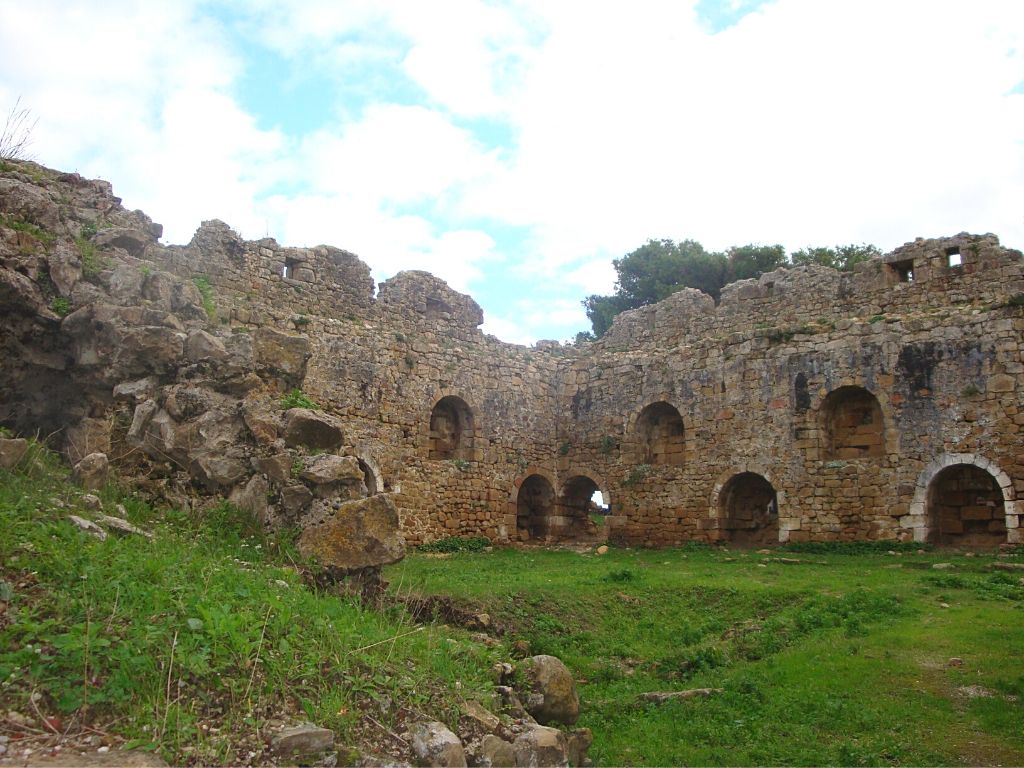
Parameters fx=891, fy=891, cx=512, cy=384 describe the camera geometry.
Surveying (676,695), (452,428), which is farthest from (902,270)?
(676,695)

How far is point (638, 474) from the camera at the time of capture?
2202cm

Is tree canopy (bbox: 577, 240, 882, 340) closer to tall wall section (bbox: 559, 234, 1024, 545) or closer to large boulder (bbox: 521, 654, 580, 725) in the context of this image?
tall wall section (bbox: 559, 234, 1024, 545)

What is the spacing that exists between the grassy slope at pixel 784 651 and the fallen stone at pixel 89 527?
4770mm

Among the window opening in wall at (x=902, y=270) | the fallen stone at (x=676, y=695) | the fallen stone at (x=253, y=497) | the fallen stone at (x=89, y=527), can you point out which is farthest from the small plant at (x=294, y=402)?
the window opening in wall at (x=902, y=270)

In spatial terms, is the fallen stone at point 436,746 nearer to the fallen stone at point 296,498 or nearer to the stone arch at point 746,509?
the fallen stone at point 296,498

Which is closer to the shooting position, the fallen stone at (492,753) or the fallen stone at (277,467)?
the fallen stone at (492,753)

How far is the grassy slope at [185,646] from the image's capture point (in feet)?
16.0

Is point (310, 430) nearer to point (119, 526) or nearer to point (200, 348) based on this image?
point (200, 348)

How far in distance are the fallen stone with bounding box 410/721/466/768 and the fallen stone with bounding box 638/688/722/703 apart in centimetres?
430

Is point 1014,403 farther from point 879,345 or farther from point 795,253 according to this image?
point 795,253

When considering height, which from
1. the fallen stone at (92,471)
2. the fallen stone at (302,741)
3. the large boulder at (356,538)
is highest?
the fallen stone at (92,471)

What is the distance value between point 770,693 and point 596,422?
1391 centimetres

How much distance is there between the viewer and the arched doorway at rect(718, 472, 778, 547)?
2056cm

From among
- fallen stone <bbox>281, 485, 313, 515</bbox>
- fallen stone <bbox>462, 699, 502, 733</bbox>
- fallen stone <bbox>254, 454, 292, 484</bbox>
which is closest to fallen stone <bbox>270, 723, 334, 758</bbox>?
fallen stone <bbox>462, 699, 502, 733</bbox>
